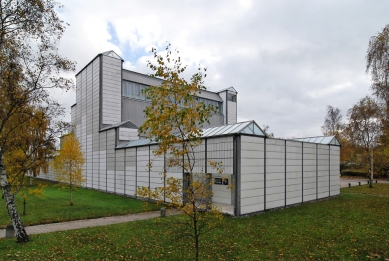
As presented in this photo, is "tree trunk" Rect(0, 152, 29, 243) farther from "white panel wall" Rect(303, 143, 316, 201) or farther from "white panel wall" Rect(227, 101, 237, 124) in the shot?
"white panel wall" Rect(227, 101, 237, 124)

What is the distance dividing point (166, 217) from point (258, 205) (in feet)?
18.0

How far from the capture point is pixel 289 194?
61.7 feet

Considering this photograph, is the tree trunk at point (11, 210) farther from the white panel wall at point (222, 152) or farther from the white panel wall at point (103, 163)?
the white panel wall at point (103, 163)

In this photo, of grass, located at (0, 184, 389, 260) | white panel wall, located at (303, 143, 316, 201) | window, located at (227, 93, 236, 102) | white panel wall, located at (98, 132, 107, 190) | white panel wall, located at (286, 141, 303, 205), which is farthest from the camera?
window, located at (227, 93, 236, 102)

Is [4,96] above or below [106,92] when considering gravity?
below

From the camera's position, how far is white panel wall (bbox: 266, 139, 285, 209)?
1708 centimetres

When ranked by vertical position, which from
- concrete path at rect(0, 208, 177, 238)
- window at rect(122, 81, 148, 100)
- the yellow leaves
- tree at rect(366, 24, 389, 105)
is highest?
window at rect(122, 81, 148, 100)

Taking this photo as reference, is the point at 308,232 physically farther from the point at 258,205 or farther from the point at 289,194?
the point at 289,194

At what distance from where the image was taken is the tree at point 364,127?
31547 millimetres

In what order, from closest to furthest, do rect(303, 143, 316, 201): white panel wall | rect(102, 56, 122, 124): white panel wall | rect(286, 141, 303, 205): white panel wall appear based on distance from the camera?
1. rect(286, 141, 303, 205): white panel wall
2. rect(303, 143, 316, 201): white panel wall
3. rect(102, 56, 122, 124): white panel wall

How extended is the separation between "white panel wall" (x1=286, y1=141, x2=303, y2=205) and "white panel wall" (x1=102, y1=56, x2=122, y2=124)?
2130cm

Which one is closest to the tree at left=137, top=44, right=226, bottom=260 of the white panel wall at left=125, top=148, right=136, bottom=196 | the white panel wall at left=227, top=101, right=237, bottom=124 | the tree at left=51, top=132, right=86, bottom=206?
the tree at left=51, top=132, right=86, bottom=206

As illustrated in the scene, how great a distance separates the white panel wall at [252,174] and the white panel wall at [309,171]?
19.9ft

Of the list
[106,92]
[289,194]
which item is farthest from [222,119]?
[289,194]
